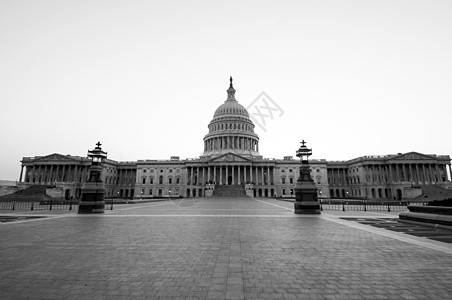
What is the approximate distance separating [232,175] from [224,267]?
89714 millimetres

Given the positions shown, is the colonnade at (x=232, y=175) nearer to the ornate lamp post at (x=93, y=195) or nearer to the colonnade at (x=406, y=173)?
the colonnade at (x=406, y=173)

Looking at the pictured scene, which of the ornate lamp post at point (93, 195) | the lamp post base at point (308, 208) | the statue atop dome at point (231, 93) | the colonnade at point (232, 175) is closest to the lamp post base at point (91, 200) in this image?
the ornate lamp post at point (93, 195)

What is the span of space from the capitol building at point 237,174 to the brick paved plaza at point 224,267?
233ft

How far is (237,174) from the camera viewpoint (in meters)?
98.5

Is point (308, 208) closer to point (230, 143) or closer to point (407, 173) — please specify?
point (230, 143)

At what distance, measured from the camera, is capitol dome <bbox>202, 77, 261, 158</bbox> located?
11000 cm

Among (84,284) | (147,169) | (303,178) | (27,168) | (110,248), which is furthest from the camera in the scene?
(147,169)

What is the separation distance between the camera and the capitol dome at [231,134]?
361 ft

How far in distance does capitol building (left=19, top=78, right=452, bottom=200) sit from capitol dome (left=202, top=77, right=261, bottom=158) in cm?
48

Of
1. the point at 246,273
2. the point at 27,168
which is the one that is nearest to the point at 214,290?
the point at 246,273

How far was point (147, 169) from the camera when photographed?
107 m

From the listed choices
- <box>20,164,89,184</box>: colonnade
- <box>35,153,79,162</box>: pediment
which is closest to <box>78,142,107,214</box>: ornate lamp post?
<box>20,164,89,184</box>: colonnade

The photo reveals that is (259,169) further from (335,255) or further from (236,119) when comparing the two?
(335,255)

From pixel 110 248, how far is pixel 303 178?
19972 millimetres
